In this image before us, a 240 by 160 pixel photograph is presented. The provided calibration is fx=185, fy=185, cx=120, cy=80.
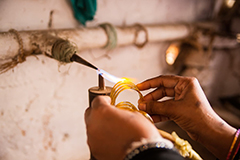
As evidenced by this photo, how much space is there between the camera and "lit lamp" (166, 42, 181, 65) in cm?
201

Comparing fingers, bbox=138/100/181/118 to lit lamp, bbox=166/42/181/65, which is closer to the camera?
fingers, bbox=138/100/181/118

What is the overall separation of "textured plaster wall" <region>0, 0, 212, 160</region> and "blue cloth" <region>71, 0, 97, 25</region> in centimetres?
6

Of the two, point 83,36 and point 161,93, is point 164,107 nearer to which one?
point 161,93

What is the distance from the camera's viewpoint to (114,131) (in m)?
0.56

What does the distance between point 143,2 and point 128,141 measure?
148 cm

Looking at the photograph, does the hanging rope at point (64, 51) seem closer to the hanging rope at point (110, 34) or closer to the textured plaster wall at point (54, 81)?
the textured plaster wall at point (54, 81)

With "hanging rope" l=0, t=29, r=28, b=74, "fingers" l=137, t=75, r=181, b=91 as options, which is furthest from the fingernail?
"hanging rope" l=0, t=29, r=28, b=74

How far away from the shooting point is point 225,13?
2.47 metres

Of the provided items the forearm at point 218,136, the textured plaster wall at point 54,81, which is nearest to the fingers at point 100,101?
the forearm at point 218,136

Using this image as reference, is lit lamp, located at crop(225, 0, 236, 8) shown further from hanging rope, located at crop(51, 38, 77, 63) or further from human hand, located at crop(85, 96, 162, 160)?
human hand, located at crop(85, 96, 162, 160)

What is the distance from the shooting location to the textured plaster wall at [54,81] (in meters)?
1.15

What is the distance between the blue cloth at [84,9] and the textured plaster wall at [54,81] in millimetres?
57

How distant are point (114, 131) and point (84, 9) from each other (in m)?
0.98

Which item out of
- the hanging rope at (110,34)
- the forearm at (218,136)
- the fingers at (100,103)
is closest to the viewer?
the fingers at (100,103)
